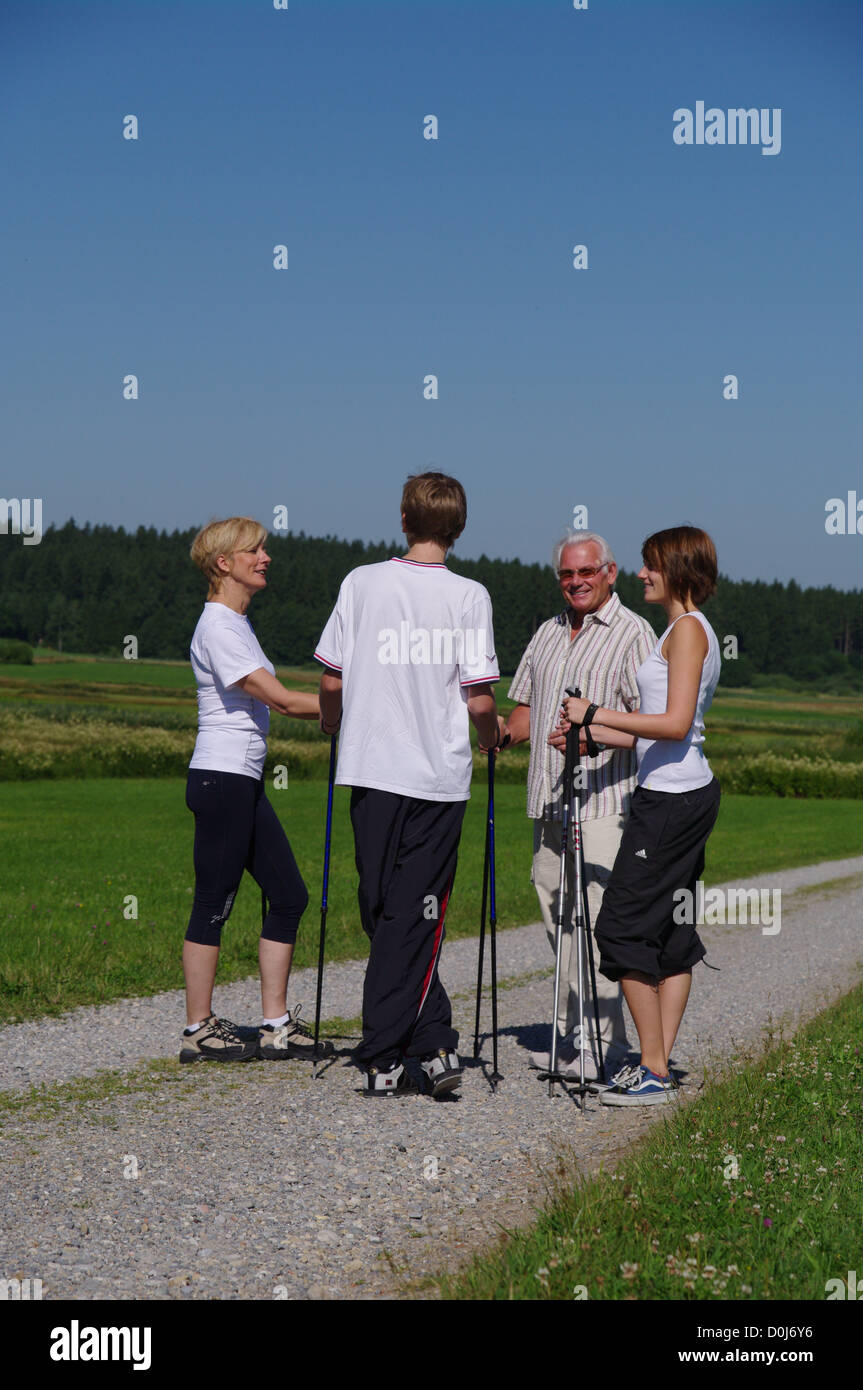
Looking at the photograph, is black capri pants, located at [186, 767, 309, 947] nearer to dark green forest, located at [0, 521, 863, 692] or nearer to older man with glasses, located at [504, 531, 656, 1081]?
older man with glasses, located at [504, 531, 656, 1081]

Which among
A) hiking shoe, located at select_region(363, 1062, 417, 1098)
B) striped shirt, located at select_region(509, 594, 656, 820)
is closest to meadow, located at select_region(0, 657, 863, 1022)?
hiking shoe, located at select_region(363, 1062, 417, 1098)

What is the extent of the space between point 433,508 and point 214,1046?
3.09 meters

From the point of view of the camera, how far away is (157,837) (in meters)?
25.5

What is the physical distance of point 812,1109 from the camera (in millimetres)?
5938

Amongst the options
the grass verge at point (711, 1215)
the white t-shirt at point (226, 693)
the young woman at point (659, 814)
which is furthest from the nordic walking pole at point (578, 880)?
the white t-shirt at point (226, 693)

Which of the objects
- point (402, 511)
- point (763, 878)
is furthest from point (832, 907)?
point (402, 511)

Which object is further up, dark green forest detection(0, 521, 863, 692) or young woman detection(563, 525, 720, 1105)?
dark green forest detection(0, 521, 863, 692)

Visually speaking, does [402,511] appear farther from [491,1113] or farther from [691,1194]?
[691,1194]

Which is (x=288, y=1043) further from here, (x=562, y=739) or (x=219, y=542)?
(x=219, y=542)

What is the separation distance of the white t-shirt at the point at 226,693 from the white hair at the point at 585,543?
65.7 inches

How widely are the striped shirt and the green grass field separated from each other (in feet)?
12.9

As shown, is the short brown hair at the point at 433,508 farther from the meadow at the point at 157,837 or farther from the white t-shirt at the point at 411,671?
the meadow at the point at 157,837

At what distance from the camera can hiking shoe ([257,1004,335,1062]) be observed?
6.92m

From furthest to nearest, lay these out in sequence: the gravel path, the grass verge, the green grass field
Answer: the green grass field → the gravel path → the grass verge
